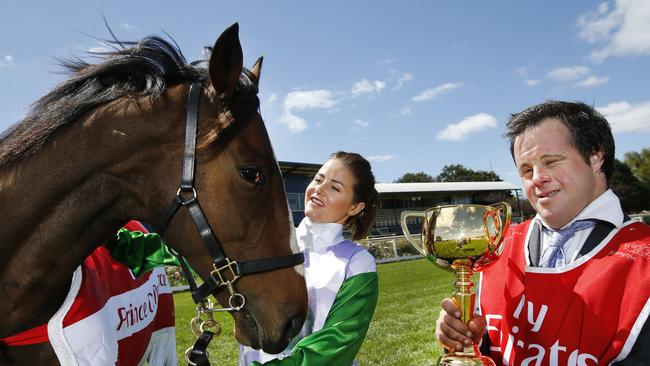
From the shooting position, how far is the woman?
1.82 m

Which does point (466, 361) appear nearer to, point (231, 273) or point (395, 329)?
point (231, 273)

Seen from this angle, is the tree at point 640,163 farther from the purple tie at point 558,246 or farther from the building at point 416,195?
the purple tie at point 558,246

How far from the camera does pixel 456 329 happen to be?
70.6 inches

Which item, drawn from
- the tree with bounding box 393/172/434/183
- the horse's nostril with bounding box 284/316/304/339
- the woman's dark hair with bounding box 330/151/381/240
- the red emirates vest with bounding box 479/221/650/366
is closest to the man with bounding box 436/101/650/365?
the red emirates vest with bounding box 479/221/650/366

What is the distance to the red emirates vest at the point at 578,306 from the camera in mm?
1542

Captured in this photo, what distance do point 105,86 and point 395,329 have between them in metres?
6.30

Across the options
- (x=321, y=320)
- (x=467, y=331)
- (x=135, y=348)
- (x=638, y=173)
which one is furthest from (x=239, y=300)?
(x=638, y=173)

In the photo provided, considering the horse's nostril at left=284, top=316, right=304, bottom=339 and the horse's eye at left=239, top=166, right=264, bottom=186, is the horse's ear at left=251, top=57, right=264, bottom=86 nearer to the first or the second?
the horse's eye at left=239, top=166, right=264, bottom=186

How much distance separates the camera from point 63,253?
1827 mm

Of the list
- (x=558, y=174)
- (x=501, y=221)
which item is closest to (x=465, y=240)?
(x=501, y=221)

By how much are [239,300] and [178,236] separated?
1.12ft

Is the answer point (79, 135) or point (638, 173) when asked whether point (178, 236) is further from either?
point (638, 173)

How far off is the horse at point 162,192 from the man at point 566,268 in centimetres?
76

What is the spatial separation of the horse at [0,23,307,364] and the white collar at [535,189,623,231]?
3.63 ft
